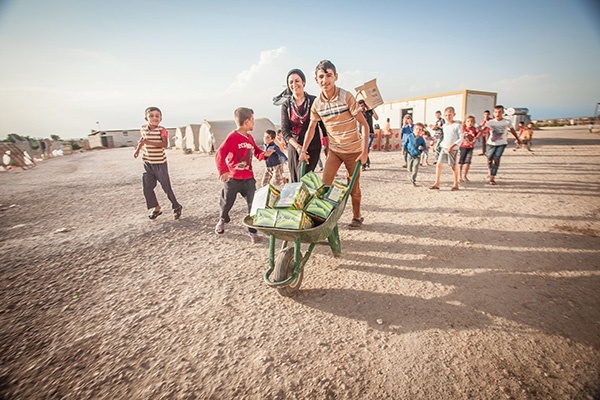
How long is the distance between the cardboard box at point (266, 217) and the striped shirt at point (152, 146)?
3.29 metres

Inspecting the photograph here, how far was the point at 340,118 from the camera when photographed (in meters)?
3.47

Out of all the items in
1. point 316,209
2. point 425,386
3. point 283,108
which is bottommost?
point 425,386

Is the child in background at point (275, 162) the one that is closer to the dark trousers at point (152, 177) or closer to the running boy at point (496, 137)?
the dark trousers at point (152, 177)

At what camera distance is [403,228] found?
4.12m

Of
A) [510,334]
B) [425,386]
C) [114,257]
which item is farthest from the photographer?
[114,257]

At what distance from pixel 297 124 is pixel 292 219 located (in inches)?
80.3

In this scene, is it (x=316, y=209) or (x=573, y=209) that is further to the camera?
(x=573, y=209)

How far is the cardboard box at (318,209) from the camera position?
8.23 feet

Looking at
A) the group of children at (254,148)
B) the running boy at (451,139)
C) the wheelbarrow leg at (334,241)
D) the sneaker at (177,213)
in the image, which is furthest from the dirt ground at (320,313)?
the running boy at (451,139)

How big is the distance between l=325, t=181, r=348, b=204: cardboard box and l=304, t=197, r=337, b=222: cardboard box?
0.71ft

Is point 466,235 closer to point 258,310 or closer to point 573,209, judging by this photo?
point 573,209

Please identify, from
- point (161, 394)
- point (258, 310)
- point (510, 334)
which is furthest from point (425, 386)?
point (161, 394)

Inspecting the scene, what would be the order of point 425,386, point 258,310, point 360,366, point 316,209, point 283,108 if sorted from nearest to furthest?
1. point 425,386
2. point 360,366
3. point 258,310
4. point 316,209
5. point 283,108

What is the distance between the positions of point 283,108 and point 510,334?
3.58 metres
